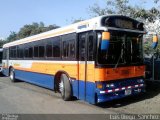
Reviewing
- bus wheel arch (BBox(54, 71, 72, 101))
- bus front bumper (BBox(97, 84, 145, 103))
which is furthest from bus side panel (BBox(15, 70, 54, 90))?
bus front bumper (BBox(97, 84, 145, 103))

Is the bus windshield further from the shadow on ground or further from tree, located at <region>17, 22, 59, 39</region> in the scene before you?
tree, located at <region>17, 22, 59, 39</region>

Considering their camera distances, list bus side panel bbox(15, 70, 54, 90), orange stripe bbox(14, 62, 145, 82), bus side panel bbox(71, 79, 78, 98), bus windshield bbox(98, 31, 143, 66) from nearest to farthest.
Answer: orange stripe bbox(14, 62, 145, 82)
bus windshield bbox(98, 31, 143, 66)
bus side panel bbox(71, 79, 78, 98)
bus side panel bbox(15, 70, 54, 90)

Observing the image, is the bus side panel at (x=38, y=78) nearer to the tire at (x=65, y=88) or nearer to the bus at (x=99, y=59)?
the bus at (x=99, y=59)

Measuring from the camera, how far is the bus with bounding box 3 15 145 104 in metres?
9.78

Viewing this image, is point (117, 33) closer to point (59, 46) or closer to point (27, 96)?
point (59, 46)

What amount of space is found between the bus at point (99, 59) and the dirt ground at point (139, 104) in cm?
38

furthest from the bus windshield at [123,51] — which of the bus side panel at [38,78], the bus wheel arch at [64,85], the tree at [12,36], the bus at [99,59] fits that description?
the tree at [12,36]

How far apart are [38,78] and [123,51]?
6436mm

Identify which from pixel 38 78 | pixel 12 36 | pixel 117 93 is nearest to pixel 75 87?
pixel 117 93

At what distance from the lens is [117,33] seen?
10156 mm

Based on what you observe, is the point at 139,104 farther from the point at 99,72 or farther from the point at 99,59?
the point at 99,59

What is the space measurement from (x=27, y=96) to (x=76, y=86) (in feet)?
12.3

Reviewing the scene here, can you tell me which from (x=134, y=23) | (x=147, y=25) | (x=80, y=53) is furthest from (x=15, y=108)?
(x=147, y=25)

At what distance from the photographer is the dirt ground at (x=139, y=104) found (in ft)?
31.7
